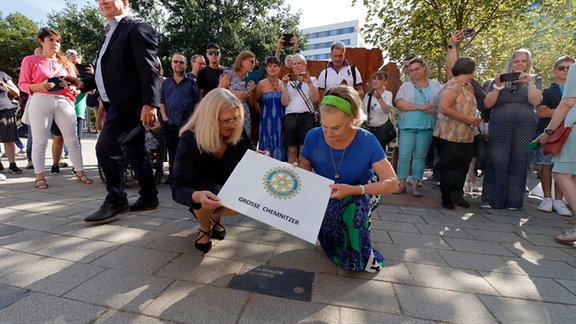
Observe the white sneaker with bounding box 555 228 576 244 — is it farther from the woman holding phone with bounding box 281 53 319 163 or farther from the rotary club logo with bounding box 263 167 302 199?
the woman holding phone with bounding box 281 53 319 163

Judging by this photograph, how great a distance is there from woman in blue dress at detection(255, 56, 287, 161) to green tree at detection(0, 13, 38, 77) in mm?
34211

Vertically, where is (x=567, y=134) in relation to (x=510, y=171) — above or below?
above

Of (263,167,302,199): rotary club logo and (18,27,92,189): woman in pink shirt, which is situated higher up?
(18,27,92,189): woman in pink shirt

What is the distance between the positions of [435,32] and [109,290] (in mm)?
14876

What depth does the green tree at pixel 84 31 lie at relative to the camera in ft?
74.9

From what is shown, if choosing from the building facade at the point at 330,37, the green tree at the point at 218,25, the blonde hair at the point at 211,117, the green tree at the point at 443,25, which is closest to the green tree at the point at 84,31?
the green tree at the point at 218,25

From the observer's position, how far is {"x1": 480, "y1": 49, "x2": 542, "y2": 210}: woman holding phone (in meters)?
3.79

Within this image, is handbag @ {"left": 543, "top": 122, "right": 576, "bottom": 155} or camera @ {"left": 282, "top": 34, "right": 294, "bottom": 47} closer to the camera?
handbag @ {"left": 543, "top": 122, "right": 576, "bottom": 155}

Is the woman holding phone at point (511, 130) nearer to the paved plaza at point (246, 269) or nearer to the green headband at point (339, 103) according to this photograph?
the paved plaza at point (246, 269)

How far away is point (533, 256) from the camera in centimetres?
261

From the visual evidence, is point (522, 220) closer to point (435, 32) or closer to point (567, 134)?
Answer: point (567, 134)

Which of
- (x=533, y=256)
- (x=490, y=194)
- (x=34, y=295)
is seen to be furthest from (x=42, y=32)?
(x=490, y=194)

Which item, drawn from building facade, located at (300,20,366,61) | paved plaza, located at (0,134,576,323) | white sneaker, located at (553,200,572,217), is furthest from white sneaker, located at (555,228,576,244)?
building facade, located at (300,20,366,61)

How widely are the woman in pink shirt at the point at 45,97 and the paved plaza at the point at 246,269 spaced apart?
1.10 m
